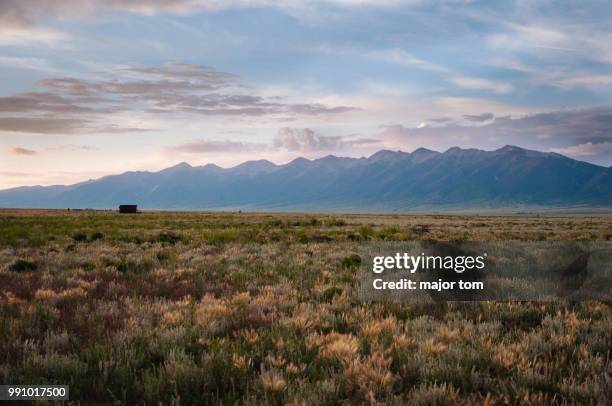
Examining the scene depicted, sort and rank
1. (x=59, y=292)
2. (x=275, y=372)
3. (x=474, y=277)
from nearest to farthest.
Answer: (x=275, y=372) < (x=59, y=292) < (x=474, y=277)

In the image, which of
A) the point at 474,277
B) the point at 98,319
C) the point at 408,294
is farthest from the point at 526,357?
the point at 98,319

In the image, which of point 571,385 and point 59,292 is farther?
point 59,292

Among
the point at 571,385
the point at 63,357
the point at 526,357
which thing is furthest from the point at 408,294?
the point at 63,357

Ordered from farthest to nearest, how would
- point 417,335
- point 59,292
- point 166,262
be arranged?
point 166,262, point 59,292, point 417,335

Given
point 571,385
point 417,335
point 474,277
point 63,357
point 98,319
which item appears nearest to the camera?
point 571,385

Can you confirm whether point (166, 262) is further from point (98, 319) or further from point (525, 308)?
point (525, 308)

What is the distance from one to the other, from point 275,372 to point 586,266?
1227cm

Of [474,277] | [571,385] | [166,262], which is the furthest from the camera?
[166,262]

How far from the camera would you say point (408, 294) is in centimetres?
1016

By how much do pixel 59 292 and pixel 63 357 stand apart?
4901mm

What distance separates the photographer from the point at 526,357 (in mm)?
5559

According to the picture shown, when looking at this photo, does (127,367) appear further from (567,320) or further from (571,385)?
(567,320)

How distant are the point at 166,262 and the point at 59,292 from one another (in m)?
5.20

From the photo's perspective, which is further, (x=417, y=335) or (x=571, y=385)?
(x=417, y=335)
